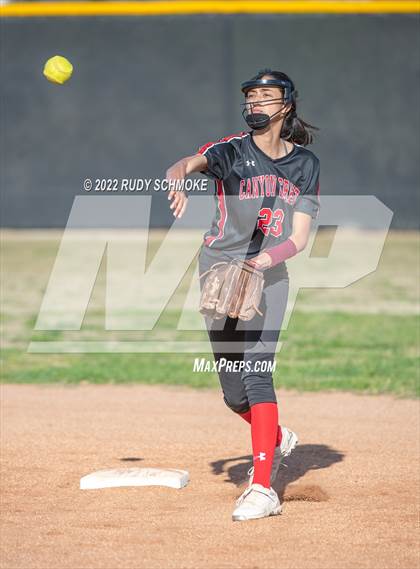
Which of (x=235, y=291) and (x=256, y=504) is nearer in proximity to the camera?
(x=256, y=504)

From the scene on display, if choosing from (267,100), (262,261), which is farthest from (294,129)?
(262,261)

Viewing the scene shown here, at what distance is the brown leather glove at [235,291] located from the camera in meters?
5.30

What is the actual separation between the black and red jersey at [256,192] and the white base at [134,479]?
136 cm

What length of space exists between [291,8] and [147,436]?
1199 centimetres

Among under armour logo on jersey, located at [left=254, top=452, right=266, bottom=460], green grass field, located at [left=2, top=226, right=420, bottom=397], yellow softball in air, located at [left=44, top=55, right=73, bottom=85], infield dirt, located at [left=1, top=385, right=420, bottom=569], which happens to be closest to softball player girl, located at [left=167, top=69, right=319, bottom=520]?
under armour logo on jersey, located at [left=254, top=452, right=266, bottom=460]

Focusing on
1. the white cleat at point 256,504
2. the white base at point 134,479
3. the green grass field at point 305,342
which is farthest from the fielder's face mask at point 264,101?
the green grass field at point 305,342

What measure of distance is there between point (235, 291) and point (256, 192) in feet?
1.79

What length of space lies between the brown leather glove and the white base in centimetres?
107

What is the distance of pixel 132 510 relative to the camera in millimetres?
5375

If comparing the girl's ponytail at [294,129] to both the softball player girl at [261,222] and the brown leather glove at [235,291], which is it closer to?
the softball player girl at [261,222]

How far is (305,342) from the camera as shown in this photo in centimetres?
1057

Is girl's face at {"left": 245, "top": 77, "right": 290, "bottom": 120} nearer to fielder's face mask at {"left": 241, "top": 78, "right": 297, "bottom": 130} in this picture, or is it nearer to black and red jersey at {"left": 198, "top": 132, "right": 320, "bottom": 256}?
fielder's face mask at {"left": 241, "top": 78, "right": 297, "bottom": 130}

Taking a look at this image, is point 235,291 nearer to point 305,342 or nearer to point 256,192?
point 256,192

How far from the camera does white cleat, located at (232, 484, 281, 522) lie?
5105 mm
